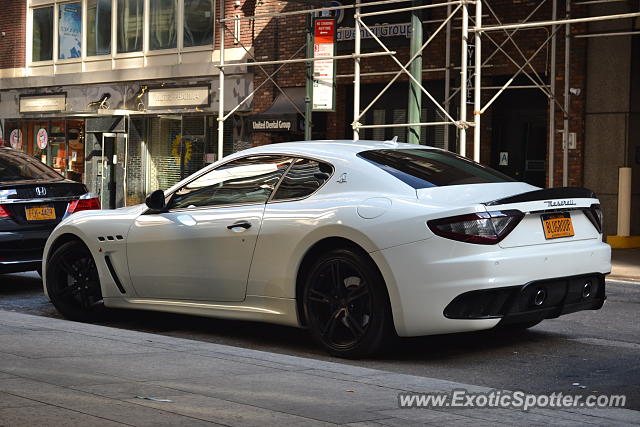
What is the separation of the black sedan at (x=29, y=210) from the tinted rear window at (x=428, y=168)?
464 cm

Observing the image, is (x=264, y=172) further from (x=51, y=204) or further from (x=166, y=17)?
(x=166, y=17)

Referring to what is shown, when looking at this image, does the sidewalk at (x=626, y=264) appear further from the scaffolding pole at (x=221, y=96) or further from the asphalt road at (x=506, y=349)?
the scaffolding pole at (x=221, y=96)

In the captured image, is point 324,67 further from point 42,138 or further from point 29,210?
point 42,138

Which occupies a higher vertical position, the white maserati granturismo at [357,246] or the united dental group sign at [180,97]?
the united dental group sign at [180,97]

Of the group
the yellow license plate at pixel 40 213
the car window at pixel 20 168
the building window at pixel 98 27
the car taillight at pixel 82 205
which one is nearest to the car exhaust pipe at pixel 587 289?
→ the car taillight at pixel 82 205

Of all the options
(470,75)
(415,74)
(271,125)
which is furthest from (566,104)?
(271,125)

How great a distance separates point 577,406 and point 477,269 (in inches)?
53.7

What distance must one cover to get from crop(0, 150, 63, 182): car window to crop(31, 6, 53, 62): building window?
20.7 metres

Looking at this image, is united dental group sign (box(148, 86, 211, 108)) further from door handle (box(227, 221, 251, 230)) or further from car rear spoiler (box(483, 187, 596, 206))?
car rear spoiler (box(483, 187, 596, 206))

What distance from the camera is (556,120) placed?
20.0 meters

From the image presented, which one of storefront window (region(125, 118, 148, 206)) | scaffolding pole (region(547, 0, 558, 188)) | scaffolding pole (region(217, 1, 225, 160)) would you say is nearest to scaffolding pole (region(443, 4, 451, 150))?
scaffolding pole (region(547, 0, 558, 188))

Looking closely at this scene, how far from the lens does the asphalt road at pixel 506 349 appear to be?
22.1 feet

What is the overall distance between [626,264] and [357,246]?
980 cm

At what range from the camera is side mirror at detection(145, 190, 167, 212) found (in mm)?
8469
